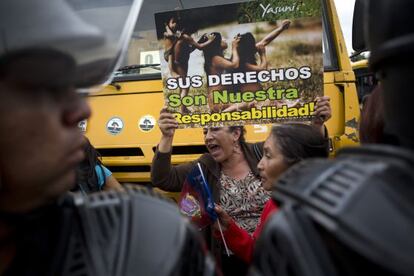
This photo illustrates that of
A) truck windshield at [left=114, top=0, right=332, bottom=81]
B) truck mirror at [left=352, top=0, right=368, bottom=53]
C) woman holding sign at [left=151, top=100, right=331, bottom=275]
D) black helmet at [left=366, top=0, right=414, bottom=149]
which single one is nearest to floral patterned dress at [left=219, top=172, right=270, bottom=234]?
woman holding sign at [left=151, top=100, right=331, bottom=275]

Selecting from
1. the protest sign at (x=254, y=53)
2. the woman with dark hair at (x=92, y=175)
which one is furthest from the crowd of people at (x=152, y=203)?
the woman with dark hair at (x=92, y=175)

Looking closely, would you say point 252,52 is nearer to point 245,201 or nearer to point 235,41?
point 235,41

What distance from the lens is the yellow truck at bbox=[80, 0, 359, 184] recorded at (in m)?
3.31

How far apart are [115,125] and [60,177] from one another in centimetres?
254

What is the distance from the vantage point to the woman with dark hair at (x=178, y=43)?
2598mm

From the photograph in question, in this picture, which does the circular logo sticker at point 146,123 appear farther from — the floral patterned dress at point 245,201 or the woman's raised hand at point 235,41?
the woman's raised hand at point 235,41

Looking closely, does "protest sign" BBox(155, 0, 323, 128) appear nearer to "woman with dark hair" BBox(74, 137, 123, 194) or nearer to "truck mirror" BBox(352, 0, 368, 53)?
"truck mirror" BBox(352, 0, 368, 53)

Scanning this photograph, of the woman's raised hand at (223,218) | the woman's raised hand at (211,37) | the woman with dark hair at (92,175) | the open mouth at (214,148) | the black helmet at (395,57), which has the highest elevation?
the woman's raised hand at (211,37)

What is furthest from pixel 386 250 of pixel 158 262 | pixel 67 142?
pixel 67 142

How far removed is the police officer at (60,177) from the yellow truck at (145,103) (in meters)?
2.27

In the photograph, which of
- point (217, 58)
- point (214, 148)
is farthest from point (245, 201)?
point (217, 58)

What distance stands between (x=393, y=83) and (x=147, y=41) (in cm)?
276

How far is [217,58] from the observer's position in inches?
103

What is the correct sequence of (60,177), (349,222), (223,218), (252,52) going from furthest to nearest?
1. (252,52)
2. (223,218)
3. (60,177)
4. (349,222)
